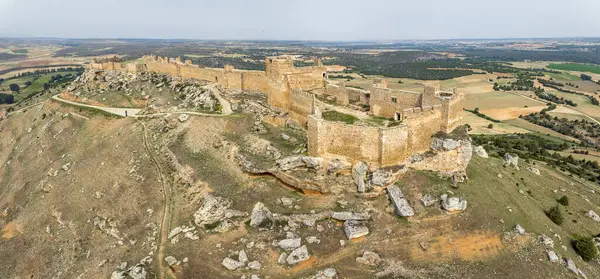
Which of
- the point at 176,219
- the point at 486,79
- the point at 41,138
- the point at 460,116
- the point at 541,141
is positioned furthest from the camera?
the point at 486,79

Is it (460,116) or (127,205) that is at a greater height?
(460,116)

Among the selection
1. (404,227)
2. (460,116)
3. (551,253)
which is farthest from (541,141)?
(404,227)

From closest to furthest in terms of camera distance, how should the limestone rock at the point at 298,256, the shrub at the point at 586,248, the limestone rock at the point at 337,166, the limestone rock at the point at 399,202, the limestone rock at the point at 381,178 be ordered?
1. the limestone rock at the point at 298,256
2. the limestone rock at the point at 399,202
3. the limestone rock at the point at 381,178
4. the shrub at the point at 586,248
5. the limestone rock at the point at 337,166

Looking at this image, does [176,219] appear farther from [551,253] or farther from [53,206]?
[551,253]

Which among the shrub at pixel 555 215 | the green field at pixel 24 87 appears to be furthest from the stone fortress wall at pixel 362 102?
the green field at pixel 24 87

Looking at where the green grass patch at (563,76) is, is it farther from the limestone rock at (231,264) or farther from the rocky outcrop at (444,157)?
the limestone rock at (231,264)

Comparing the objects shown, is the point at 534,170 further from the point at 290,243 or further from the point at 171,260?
the point at 171,260

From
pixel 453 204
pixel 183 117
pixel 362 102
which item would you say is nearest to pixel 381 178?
pixel 453 204
